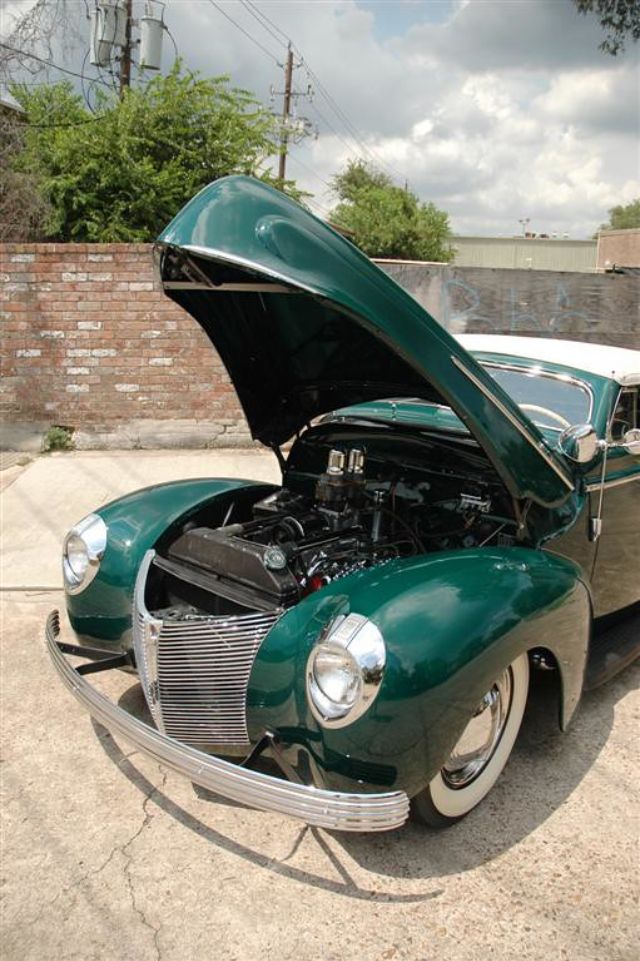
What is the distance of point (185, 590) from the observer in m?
3.03

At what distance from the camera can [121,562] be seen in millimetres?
3096

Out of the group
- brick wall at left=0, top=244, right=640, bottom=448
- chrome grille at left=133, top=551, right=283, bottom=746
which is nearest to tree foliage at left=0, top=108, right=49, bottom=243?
brick wall at left=0, top=244, right=640, bottom=448

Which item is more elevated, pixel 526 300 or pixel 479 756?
pixel 526 300

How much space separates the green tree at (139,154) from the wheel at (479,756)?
755 cm

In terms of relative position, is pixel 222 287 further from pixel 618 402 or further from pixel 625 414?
pixel 625 414

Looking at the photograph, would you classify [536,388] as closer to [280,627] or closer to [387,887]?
[280,627]

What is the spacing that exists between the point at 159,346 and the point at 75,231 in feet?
7.46

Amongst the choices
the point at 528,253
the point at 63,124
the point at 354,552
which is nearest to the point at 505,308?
the point at 63,124

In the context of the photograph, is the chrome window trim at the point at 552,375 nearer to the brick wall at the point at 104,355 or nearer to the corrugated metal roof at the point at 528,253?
the brick wall at the point at 104,355

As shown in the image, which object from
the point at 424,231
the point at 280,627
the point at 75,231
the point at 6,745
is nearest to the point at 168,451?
the point at 75,231

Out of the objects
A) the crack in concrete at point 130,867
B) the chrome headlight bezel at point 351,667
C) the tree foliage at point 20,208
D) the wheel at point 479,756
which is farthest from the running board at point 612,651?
the tree foliage at point 20,208

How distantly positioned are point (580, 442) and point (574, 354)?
89cm

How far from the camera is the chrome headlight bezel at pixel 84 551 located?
10.3ft

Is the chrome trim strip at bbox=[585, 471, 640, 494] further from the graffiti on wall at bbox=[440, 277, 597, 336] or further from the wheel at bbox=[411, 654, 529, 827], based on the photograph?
the graffiti on wall at bbox=[440, 277, 597, 336]
